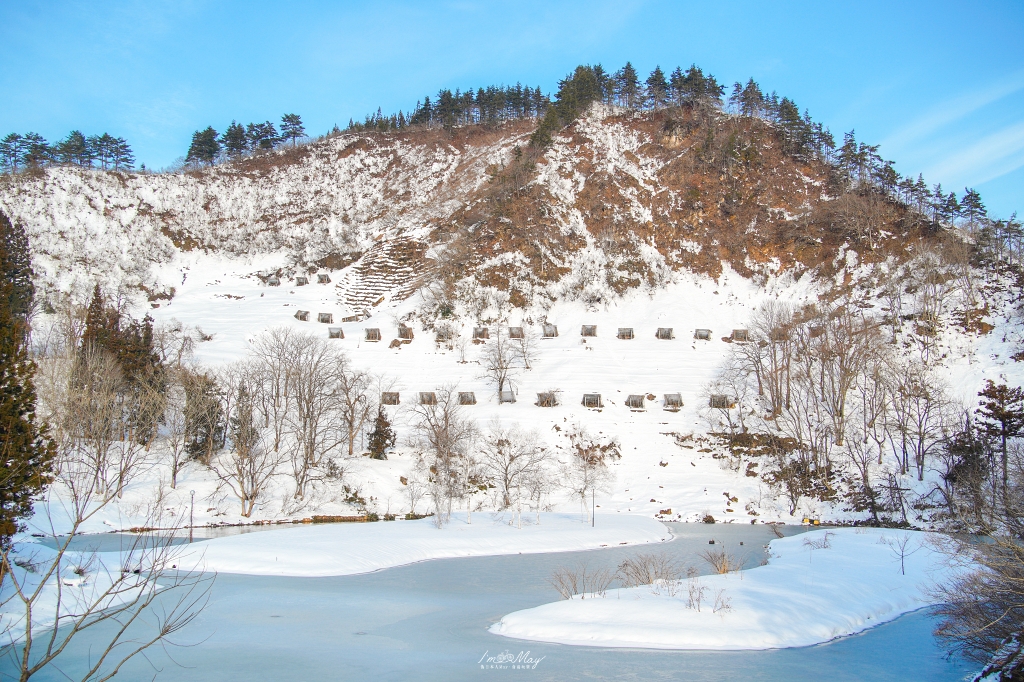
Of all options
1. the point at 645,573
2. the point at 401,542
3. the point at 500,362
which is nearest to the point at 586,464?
the point at 500,362

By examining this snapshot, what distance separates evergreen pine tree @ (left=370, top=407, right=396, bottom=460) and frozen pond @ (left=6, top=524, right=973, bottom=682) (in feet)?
82.3

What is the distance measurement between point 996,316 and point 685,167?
5320cm

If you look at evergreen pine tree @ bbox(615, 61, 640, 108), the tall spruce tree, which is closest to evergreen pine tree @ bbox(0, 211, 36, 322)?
the tall spruce tree

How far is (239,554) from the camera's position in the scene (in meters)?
28.5

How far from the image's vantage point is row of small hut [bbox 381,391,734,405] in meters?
57.9

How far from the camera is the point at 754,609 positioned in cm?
1923

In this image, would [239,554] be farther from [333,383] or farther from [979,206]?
[979,206]

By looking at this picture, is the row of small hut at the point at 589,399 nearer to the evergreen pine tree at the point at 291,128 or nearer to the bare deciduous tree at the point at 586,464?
the bare deciduous tree at the point at 586,464

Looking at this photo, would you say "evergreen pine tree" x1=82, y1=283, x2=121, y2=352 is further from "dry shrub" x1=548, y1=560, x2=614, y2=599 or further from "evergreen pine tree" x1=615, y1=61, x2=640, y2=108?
"evergreen pine tree" x1=615, y1=61, x2=640, y2=108

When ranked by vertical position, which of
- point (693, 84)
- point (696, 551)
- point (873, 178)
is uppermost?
point (693, 84)

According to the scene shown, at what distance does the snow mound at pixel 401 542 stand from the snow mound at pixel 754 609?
1176cm

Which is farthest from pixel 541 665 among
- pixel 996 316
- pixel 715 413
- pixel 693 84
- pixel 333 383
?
pixel 693 84

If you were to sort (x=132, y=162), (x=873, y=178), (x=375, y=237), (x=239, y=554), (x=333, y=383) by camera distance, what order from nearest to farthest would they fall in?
(x=239, y=554) → (x=333, y=383) → (x=873, y=178) → (x=375, y=237) → (x=132, y=162)

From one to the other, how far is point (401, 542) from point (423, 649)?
17.1 meters
